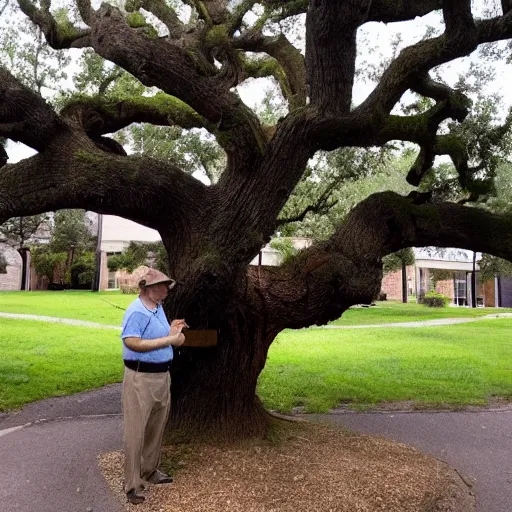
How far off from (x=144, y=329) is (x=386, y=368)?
400 inches

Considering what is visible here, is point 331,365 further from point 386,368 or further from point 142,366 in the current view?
point 142,366

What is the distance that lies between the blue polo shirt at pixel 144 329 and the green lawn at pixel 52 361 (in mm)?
5640

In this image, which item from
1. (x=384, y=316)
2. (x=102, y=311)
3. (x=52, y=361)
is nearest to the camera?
(x=52, y=361)

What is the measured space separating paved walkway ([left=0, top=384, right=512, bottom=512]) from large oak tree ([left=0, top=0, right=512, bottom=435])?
1.36 meters

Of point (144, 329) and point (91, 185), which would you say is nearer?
point (144, 329)

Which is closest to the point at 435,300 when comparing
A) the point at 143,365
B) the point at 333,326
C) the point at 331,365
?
the point at 333,326

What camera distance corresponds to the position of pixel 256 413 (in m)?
6.79

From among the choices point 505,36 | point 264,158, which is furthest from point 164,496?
point 505,36

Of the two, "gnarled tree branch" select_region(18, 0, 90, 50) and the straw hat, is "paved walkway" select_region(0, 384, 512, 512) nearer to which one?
the straw hat

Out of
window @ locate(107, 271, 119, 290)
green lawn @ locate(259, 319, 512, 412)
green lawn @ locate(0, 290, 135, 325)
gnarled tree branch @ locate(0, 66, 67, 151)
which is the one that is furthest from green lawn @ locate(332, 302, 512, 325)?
gnarled tree branch @ locate(0, 66, 67, 151)

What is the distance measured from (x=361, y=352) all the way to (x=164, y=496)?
1224 cm

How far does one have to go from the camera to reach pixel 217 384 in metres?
6.43

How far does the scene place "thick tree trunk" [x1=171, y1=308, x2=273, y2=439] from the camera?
6.36m

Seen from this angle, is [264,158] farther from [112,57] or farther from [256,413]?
[256,413]
